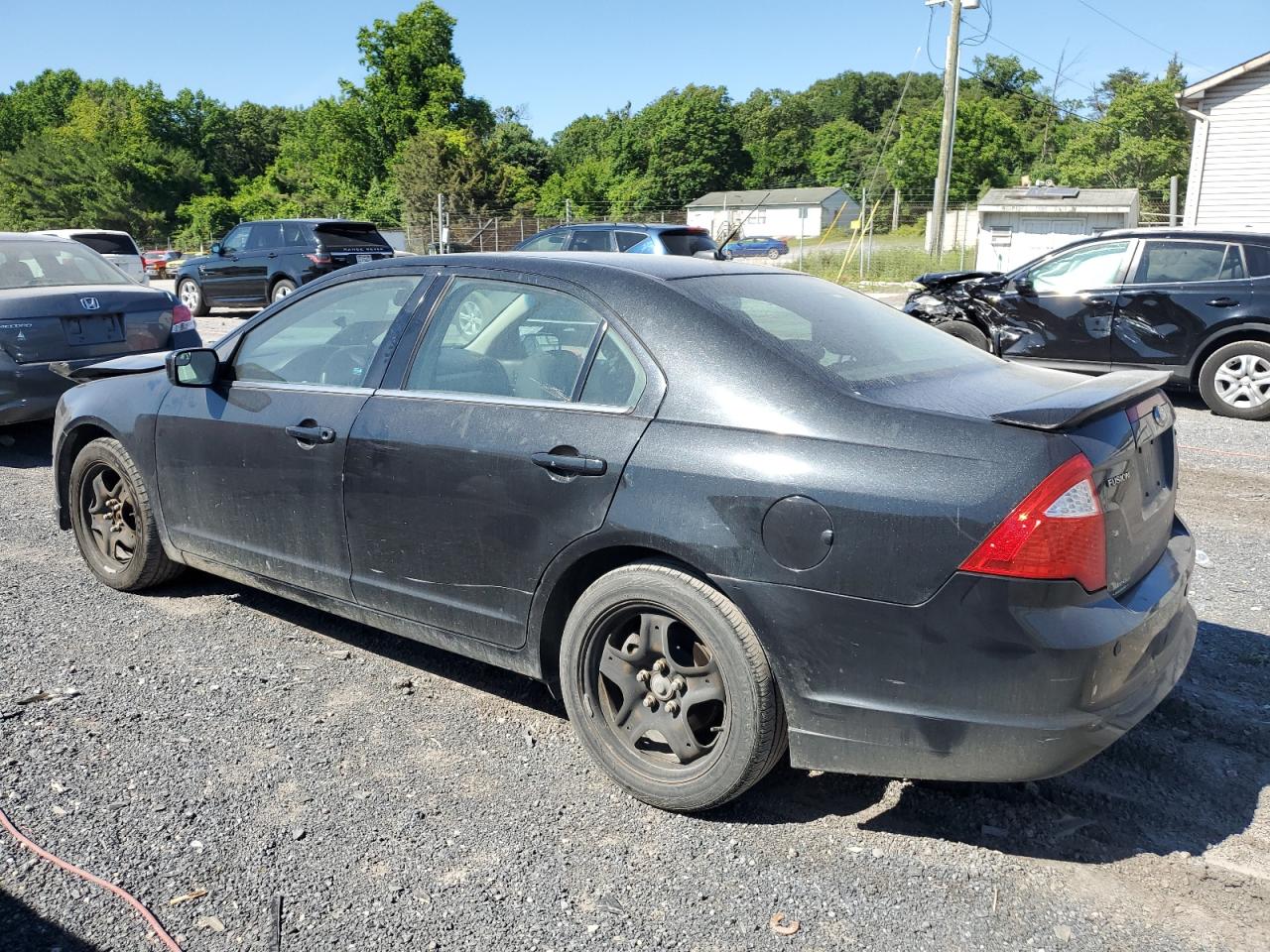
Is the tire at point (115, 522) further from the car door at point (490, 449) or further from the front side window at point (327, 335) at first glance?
the car door at point (490, 449)

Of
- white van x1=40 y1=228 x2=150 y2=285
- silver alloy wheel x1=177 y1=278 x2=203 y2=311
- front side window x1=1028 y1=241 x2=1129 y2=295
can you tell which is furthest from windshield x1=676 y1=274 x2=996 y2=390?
silver alloy wheel x1=177 y1=278 x2=203 y2=311

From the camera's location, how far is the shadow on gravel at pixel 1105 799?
2926 millimetres

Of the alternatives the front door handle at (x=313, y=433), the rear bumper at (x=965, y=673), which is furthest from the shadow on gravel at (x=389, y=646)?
the rear bumper at (x=965, y=673)

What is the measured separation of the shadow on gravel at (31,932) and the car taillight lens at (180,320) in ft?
21.5

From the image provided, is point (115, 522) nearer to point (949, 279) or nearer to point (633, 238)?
point (949, 279)

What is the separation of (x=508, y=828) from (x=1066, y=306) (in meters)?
9.00

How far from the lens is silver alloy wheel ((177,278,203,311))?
66.7 ft

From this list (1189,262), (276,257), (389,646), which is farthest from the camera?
(276,257)

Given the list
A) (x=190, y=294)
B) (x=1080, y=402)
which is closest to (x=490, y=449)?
(x=1080, y=402)

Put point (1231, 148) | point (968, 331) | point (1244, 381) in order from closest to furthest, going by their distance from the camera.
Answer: point (1244, 381) → point (968, 331) → point (1231, 148)

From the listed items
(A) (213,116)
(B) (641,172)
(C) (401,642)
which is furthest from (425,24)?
(C) (401,642)

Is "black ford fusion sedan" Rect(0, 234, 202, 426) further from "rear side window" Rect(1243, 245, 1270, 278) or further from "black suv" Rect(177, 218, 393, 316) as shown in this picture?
"black suv" Rect(177, 218, 393, 316)

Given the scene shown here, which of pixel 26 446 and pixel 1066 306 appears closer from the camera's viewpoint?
pixel 26 446

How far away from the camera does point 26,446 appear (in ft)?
27.8
